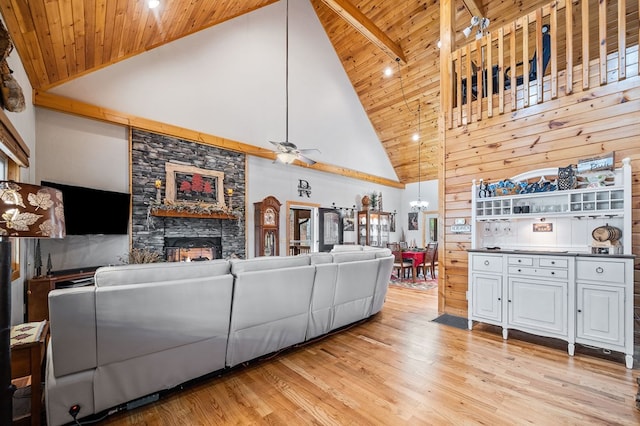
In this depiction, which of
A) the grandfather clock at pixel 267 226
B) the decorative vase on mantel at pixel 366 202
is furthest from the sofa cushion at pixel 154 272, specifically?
the decorative vase on mantel at pixel 366 202

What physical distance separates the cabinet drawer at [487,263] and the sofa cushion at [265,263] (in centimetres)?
221

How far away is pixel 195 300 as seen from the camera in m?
2.18

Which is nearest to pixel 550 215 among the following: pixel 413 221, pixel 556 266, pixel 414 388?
pixel 556 266

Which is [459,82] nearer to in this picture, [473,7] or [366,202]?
[473,7]

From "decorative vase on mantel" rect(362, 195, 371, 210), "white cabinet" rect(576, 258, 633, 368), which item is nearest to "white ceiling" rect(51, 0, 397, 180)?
"decorative vase on mantel" rect(362, 195, 371, 210)

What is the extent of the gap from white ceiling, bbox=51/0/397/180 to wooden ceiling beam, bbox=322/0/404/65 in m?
1.67

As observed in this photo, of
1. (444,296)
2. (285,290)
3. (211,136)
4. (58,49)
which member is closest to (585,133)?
(444,296)

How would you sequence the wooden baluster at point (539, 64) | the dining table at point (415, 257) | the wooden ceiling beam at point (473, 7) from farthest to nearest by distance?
the dining table at point (415, 257) < the wooden ceiling beam at point (473, 7) < the wooden baluster at point (539, 64)

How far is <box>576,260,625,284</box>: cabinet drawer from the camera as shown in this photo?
2711mm

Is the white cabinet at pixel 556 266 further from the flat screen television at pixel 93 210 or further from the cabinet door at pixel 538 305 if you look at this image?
the flat screen television at pixel 93 210

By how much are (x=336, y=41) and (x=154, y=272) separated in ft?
24.8

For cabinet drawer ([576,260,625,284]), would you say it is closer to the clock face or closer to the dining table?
the dining table

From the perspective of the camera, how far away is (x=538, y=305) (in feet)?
10.4

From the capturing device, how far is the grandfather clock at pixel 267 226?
6.26 metres
